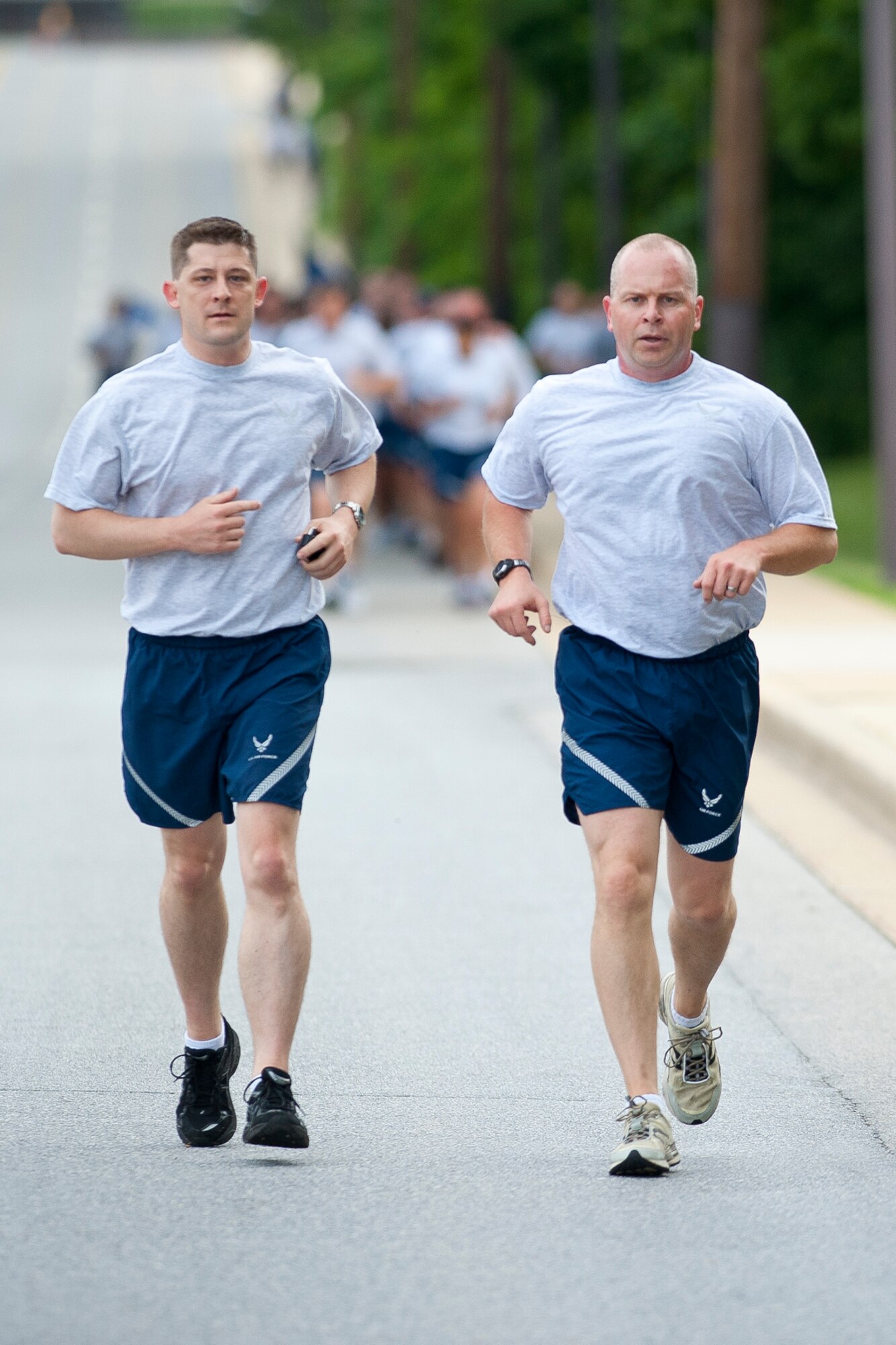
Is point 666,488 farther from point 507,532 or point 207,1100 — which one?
point 207,1100

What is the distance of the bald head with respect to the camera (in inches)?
225

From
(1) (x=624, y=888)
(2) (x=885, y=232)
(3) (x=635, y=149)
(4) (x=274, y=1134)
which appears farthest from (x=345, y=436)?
(3) (x=635, y=149)

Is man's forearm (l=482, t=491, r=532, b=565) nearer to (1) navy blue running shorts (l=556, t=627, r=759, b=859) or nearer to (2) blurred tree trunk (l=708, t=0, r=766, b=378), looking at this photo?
(1) navy blue running shorts (l=556, t=627, r=759, b=859)

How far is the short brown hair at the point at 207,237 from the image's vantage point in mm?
5852

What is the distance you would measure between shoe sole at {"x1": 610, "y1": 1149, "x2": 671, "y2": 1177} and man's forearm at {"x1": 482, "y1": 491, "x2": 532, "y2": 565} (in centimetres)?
142

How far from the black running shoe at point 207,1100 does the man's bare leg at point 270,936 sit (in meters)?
0.14

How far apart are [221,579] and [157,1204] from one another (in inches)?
57.1

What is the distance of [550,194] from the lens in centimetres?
4650

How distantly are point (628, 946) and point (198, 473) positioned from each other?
147cm

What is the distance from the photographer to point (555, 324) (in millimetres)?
29672

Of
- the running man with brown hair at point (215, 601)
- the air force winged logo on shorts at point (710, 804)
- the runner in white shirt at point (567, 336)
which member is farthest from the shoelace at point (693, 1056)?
the runner in white shirt at point (567, 336)

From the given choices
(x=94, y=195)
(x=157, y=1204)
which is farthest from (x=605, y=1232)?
(x=94, y=195)

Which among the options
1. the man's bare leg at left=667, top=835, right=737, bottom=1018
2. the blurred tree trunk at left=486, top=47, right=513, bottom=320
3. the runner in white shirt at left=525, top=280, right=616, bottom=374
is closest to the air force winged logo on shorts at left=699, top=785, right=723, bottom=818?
the man's bare leg at left=667, top=835, right=737, bottom=1018

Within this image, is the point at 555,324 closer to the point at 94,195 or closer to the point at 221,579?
the point at 221,579
